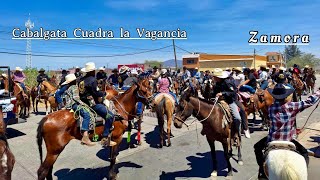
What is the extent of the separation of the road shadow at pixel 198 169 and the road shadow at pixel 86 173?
3.86 feet

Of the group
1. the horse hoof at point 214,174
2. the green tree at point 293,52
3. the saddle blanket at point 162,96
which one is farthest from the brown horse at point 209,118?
the green tree at point 293,52

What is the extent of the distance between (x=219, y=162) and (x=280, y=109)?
3.80m

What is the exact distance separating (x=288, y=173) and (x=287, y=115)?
1.41 m

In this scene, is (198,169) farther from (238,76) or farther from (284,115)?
(238,76)

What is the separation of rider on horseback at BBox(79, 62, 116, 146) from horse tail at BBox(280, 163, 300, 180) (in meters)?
4.28

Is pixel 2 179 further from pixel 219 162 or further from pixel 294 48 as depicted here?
pixel 294 48

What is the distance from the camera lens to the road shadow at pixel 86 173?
287 inches

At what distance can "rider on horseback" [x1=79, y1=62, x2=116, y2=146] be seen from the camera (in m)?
6.40

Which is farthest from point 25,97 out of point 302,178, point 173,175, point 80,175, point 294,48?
point 294,48

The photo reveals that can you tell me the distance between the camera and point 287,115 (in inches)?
184

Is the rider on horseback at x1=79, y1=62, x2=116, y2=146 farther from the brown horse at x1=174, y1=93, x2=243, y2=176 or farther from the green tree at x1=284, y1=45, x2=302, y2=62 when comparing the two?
the green tree at x1=284, y1=45, x2=302, y2=62

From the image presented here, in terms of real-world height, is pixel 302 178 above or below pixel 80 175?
above

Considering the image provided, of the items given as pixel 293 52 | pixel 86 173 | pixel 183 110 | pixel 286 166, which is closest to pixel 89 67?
pixel 183 110

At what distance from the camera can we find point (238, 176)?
23.0 feet
